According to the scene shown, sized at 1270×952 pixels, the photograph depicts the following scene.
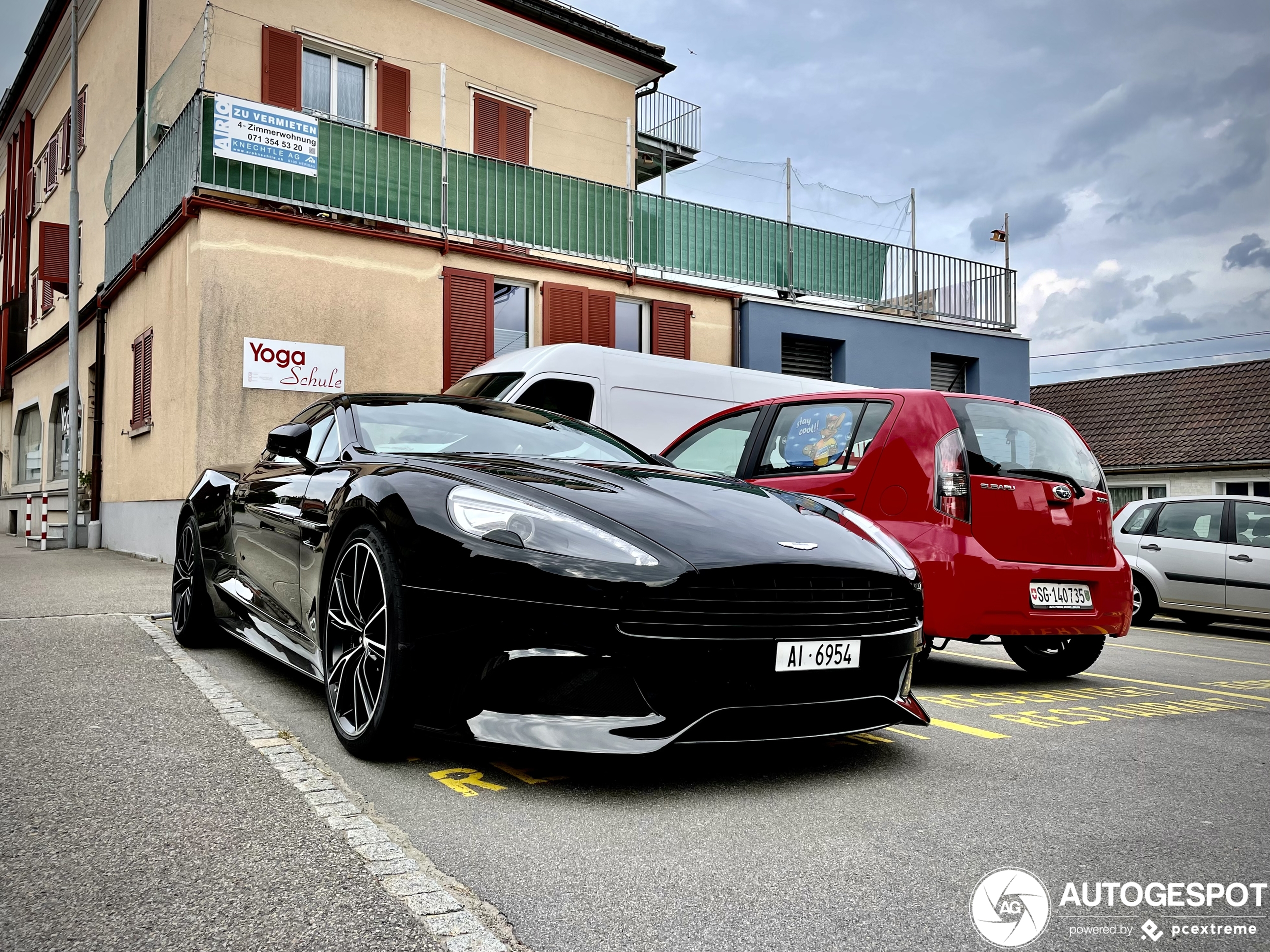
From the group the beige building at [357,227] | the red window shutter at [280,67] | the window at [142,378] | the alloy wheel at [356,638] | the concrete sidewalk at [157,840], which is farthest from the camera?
the window at [142,378]

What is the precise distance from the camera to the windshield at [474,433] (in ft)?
13.9

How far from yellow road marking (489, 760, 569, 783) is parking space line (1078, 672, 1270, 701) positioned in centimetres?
392

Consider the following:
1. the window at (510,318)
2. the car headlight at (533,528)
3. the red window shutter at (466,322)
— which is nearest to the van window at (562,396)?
the red window shutter at (466,322)

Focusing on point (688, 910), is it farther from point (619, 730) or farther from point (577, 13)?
point (577, 13)

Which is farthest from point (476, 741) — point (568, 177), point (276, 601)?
point (568, 177)

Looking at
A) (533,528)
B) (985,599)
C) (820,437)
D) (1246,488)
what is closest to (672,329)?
(820,437)

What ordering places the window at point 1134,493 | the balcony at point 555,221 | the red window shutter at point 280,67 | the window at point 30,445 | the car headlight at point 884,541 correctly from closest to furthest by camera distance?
the car headlight at point 884,541 < the balcony at point 555,221 < the red window shutter at point 280,67 < the window at point 30,445 < the window at point 1134,493

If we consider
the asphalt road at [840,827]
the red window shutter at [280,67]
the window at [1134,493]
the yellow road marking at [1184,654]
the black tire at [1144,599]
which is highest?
the red window shutter at [280,67]

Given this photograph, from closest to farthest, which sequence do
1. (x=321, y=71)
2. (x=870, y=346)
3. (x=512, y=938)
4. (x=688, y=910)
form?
(x=512, y=938) → (x=688, y=910) → (x=321, y=71) → (x=870, y=346)

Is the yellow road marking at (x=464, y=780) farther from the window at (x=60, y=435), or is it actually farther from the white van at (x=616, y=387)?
the window at (x=60, y=435)

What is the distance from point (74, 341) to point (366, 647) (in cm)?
1599

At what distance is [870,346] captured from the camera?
1752cm

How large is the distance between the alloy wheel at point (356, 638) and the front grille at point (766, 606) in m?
0.90

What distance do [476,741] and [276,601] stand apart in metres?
1.87
